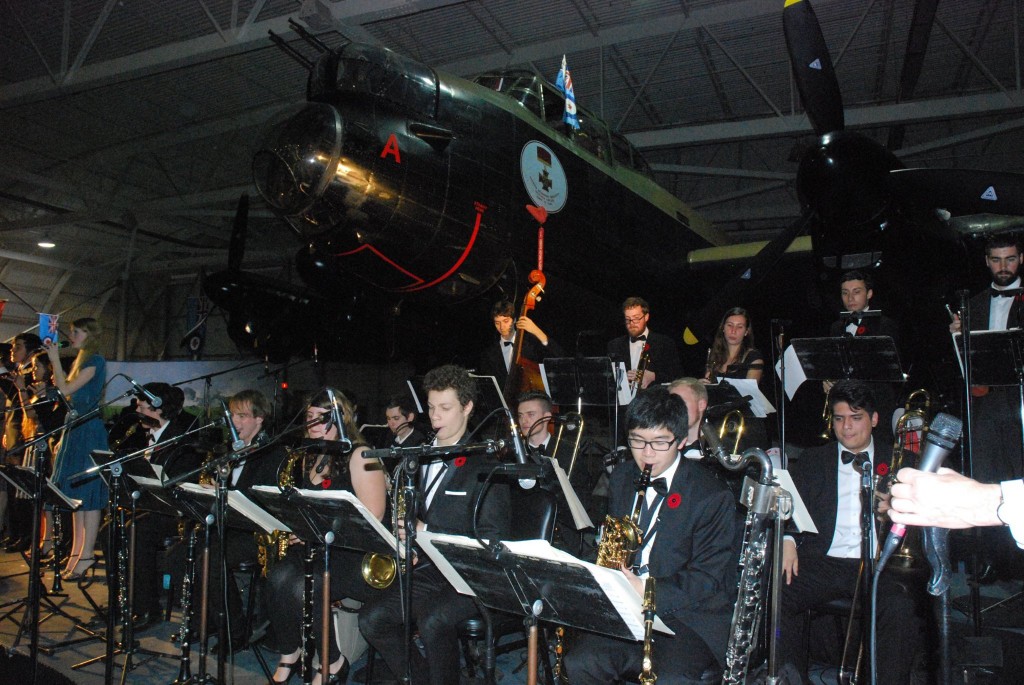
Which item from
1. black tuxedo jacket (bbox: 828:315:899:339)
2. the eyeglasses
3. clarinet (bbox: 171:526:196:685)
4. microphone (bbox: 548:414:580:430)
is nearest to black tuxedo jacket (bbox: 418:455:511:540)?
the eyeglasses

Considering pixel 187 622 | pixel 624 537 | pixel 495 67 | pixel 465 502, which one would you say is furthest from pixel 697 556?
pixel 495 67

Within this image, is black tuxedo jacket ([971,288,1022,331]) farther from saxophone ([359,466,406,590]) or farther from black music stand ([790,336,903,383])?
saxophone ([359,466,406,590])

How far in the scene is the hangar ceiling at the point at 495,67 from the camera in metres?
10.1

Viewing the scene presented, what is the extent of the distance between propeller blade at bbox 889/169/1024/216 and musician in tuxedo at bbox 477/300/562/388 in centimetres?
360

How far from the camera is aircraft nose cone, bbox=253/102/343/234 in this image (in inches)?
207

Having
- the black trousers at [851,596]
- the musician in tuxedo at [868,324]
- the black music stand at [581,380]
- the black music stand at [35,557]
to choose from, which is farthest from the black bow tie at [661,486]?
the black music stand at [35,557]

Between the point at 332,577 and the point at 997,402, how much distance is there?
452 centimetres

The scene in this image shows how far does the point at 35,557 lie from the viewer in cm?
414

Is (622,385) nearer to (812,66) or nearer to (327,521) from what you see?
(327,521)

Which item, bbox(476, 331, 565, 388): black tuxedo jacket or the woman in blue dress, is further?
the woman in blue dress

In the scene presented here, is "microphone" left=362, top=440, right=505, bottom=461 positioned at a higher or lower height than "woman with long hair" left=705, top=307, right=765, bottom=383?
lower

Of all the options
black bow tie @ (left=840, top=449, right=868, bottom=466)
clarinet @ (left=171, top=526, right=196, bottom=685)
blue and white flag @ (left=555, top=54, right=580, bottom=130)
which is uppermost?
blue and white flag @ (left=555, top=54, right=580, bottom=130)

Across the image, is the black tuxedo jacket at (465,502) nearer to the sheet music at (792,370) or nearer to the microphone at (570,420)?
the microphone at (570,420)

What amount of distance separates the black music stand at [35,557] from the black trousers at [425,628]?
6.53ft
